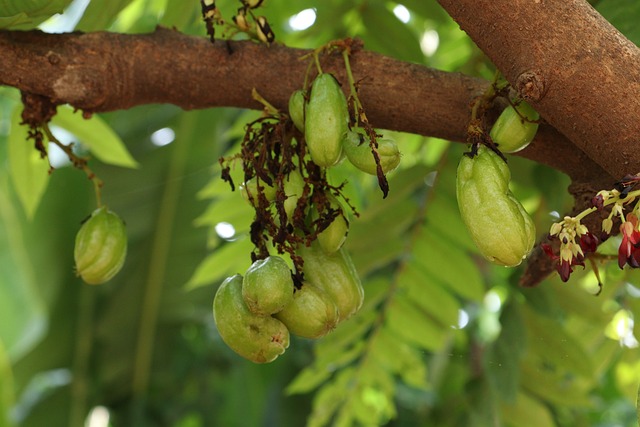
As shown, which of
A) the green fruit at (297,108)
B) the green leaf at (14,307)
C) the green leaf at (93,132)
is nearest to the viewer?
the green fruit at (297,108)

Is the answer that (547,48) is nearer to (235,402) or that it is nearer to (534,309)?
(534,309)

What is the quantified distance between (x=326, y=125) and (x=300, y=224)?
17cm

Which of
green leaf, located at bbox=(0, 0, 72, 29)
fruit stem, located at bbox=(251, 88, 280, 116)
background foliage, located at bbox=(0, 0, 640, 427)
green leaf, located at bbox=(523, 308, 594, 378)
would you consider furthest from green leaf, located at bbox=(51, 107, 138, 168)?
green leaf, located at bbox=(523, 308, 594, 378)

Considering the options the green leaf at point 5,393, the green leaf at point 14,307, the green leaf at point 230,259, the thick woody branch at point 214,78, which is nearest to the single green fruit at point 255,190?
the thick woody branch at point 214,78

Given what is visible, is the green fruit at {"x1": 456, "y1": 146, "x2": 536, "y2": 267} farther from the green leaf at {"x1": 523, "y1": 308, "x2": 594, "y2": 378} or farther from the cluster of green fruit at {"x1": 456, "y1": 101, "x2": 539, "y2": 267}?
the green leaf at {"x1": 523, "y1": 308, "x2": 594, "y2": 378}

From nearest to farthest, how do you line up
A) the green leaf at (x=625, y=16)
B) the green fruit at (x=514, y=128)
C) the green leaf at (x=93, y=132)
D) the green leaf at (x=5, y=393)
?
the green fruit at (x=514, y=128) < the green leaf at (x=625, y=16) < the green leaf at (x=93, y=132) < the green leaf at (x=5, y=393)

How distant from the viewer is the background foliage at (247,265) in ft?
7.61

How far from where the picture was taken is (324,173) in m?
1.42

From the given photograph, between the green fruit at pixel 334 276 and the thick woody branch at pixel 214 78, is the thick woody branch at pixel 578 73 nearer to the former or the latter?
the thick woody branch at pixel 214 78

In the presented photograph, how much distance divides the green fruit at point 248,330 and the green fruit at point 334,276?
0.10m

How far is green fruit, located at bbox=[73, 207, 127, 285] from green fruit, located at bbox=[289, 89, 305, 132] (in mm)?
444

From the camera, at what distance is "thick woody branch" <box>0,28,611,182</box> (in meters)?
1.45

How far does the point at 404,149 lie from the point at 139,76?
1239 mm

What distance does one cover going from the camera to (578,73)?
1188 millimetres
